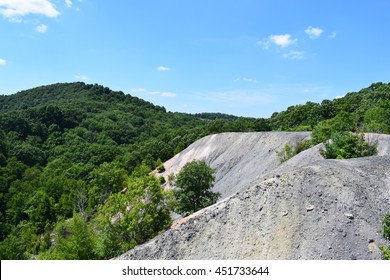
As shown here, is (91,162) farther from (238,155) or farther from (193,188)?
(193,188)

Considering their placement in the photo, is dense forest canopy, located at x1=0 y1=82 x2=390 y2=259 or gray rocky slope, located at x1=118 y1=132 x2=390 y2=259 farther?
dense forest canopy, located at x1=0 y1=82 x2=390 y2=259

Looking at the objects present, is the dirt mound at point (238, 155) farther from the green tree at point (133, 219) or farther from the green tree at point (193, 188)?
the green tree at point (133, 219)

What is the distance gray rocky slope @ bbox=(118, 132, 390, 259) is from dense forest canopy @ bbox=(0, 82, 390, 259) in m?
8.23

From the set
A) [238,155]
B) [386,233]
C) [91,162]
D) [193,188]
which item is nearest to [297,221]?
[386,233]

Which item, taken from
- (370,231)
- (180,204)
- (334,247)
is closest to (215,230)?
(334,247)

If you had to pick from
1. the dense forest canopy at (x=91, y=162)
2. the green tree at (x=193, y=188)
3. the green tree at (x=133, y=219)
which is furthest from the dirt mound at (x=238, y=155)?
the green tree at (x=133, y=219)

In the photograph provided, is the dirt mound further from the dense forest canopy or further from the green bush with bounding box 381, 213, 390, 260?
the green bush with bounding box 381, 213, 390, 260

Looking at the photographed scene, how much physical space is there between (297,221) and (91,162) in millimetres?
80622

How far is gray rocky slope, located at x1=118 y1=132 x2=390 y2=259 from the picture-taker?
13.6 meters

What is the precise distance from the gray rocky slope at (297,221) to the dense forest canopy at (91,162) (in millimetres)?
8232

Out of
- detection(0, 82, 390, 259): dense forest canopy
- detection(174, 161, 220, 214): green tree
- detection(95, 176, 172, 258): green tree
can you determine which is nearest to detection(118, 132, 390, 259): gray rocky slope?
→ detection(95, 176, 172, 258): green tree

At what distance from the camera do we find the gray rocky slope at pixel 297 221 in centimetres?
1355

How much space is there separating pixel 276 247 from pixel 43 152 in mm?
96965

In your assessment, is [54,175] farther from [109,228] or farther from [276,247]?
[276,247]
